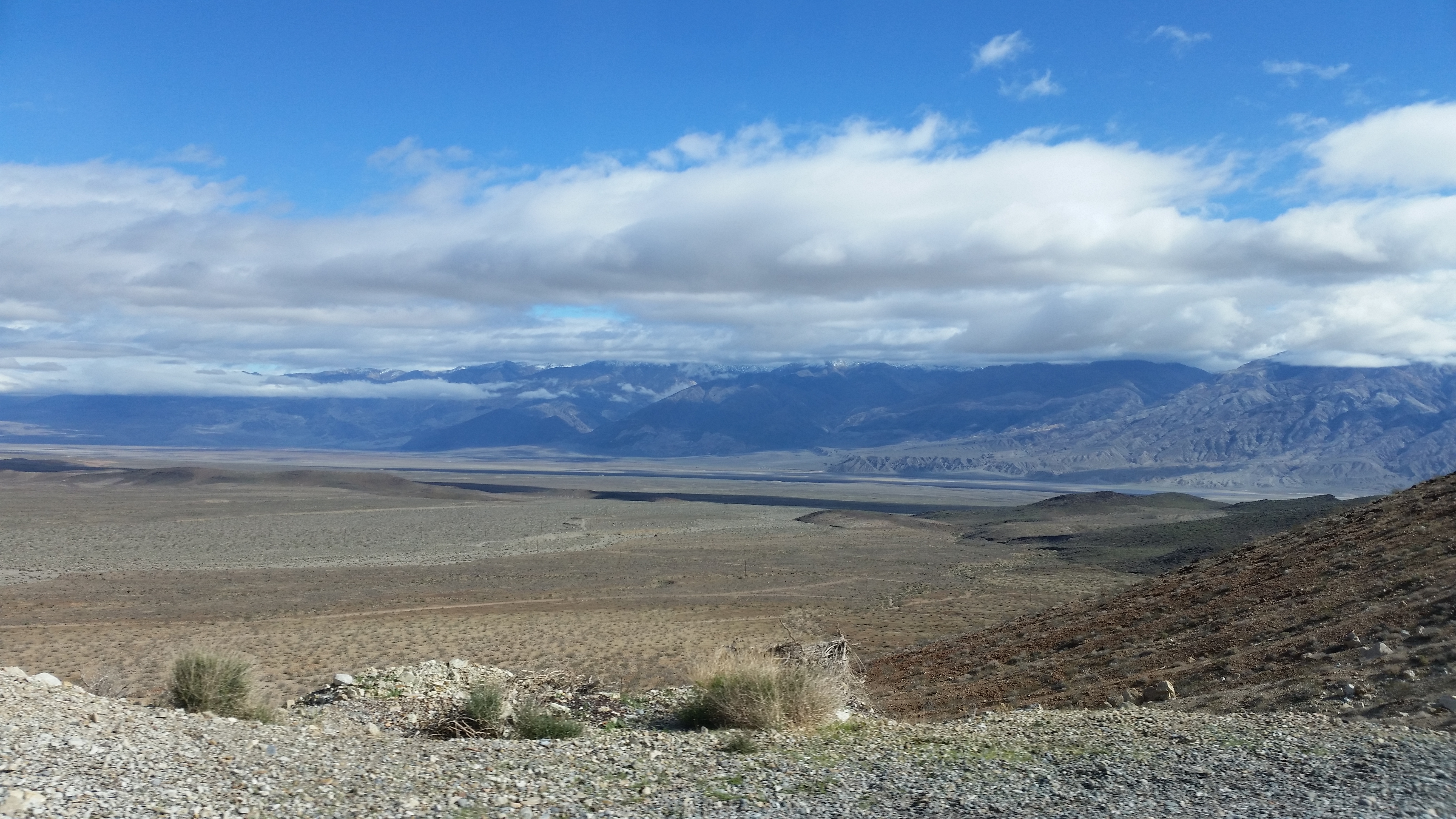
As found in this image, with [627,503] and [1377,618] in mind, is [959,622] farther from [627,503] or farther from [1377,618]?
[627,503]

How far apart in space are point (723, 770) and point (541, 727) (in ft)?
8.03

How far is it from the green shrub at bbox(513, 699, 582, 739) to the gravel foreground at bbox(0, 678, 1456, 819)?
0.32 metres

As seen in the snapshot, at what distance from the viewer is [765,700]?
1015 centimetres

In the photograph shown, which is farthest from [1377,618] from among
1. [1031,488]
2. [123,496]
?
[1031,488]

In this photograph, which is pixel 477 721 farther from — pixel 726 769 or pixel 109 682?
pixel 109 682

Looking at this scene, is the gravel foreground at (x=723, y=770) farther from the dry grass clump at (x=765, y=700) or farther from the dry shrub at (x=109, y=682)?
the dry shrub at (x=109, y=682)

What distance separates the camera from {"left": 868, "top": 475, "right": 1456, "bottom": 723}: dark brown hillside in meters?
10.5

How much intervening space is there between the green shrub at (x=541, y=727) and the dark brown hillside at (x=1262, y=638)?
4650 millimetres

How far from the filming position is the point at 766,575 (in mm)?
41656

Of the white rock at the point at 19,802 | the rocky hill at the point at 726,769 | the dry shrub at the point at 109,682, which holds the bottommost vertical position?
the dry shrub at the point at 109,682

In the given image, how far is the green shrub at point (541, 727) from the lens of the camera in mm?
10219

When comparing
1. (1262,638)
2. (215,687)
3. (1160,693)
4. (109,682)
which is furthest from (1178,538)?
(215,687)

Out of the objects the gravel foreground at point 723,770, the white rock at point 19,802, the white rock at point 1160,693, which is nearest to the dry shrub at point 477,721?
the gravel foreground at point 723,770

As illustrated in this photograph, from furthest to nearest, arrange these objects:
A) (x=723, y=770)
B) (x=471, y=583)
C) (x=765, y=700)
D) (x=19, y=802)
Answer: (x=471, y=583)
(x=765, y=700)
(x=723, y=770)
(x=19, y=802)
